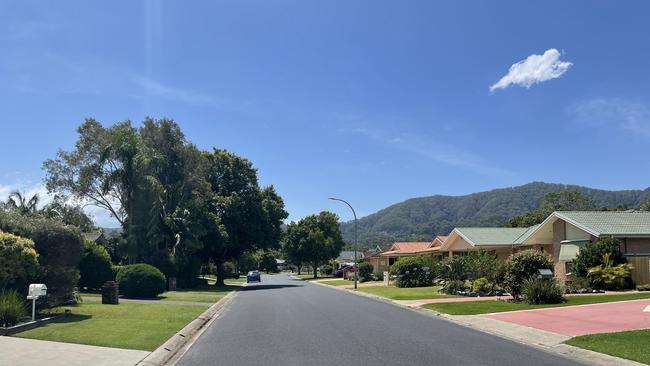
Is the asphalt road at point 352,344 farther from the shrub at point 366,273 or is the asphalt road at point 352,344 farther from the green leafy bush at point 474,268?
the shrub at point 366,273

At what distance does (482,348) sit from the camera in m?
12.4

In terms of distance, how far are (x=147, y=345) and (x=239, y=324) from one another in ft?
18.0

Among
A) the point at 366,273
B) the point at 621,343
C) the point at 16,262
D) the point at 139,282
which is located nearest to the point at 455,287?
the point at 139,282

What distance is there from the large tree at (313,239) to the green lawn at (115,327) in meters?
63.3

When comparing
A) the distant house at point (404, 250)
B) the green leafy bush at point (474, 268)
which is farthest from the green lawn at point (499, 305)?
the distant house at point (404, 250)

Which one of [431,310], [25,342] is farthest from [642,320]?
[25,342]

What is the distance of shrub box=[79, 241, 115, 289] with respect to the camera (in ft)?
105

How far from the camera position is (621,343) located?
12.3m

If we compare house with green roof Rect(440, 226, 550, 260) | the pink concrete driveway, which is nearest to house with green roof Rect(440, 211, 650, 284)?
house with green roof Rect(440, 226, 550, 260)

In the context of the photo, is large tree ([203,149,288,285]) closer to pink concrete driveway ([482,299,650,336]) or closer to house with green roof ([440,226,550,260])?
house with green roof ([440,226,550,260])

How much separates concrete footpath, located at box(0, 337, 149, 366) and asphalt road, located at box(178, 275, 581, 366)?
1170 millimetres

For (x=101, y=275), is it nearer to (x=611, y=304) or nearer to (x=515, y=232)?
(x=611, y=304)

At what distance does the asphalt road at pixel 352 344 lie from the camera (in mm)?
10766

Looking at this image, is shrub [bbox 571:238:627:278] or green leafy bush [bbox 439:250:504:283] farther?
green leafy bush [bbox 439:250:504:283]
